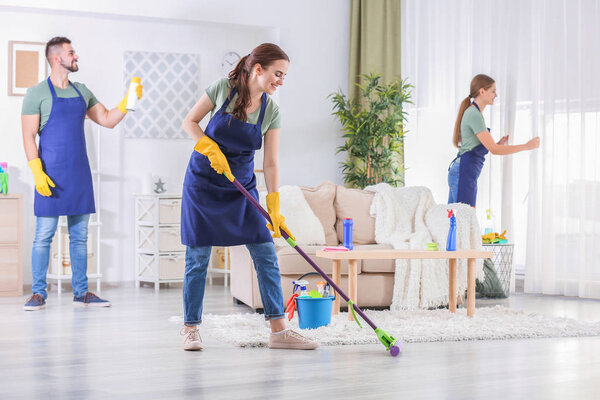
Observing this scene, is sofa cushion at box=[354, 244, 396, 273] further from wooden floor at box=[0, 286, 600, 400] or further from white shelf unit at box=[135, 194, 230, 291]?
white shelf unit at box=[135, 194, 230, 291]

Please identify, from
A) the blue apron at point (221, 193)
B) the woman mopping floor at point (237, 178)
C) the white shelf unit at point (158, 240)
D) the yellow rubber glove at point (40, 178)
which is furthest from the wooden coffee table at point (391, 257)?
the white shelf unit at point (158, 240)

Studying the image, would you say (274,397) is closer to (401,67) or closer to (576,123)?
(576,123)

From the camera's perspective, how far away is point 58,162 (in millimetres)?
4469

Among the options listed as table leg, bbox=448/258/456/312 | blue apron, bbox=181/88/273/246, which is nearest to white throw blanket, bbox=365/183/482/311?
table leg, bbox=448/258/456/312

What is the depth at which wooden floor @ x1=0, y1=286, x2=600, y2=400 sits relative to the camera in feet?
7.71

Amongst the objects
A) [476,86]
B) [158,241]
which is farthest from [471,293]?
[158,241]

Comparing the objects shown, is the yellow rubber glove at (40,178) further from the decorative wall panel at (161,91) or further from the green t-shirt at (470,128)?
the green t-shirt at (470,128)

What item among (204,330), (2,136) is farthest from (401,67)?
(204,330)

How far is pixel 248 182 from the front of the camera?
3047mm

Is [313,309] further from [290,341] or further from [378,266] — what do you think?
[378,266]

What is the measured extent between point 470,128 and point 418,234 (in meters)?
0.90

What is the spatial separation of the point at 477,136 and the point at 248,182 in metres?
2.28

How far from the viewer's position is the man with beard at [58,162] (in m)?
4.46

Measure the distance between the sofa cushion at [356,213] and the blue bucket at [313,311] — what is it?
131cm
